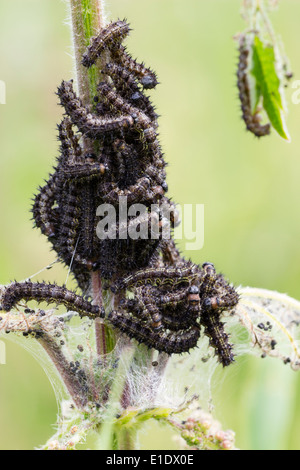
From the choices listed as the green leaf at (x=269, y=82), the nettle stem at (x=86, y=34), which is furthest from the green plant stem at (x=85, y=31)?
the green leaf at (x=269, y=82)

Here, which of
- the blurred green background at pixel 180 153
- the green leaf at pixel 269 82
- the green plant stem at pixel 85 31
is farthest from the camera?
the blurred green background at pixel 180 153

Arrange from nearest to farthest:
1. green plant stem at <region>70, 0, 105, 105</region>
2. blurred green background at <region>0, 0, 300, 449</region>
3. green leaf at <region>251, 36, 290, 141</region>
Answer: green plant stem at <region>70, 0, 105, 105</region> < green leaf at <region>251, 36, 290, 141</region> < blurred green background at <region>0, 0, 300, 449</region>

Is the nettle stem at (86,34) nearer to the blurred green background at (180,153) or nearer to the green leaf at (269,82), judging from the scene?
the green leaf at (269,82)

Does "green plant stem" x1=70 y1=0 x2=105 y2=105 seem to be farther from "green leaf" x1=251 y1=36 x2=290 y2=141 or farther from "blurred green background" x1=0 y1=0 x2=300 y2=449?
"blurred green background" x1=0 y1=0 x2=300 y2=449

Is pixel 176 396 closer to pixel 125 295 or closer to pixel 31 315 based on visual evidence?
pixel 125 295

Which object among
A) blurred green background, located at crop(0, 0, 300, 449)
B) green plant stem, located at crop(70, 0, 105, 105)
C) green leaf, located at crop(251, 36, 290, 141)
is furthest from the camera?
blurred green background, located at crop(0, 0, 300, 449)

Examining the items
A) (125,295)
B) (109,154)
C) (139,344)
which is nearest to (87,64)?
(109,154)

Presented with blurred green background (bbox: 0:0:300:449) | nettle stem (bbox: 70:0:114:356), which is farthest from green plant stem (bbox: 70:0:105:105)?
blurred green background (bbox: 0:0:300:449)
